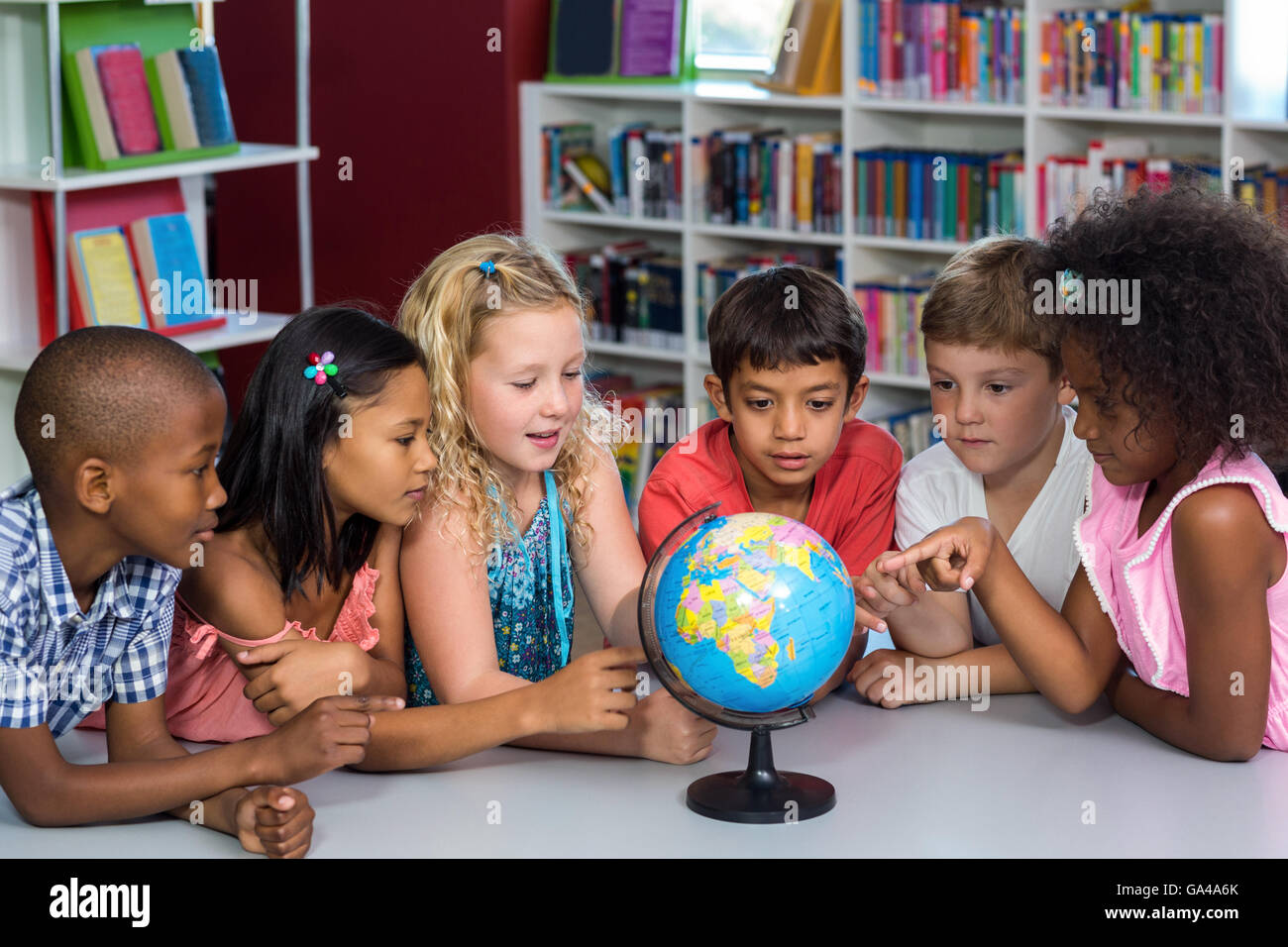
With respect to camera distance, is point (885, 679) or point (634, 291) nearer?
point (885, 679)

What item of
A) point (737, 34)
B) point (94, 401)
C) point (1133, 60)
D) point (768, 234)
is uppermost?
point (737, 34)

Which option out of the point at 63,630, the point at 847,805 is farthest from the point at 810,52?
the point at 63,630

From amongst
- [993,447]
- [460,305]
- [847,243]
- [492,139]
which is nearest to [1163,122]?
[847,243]

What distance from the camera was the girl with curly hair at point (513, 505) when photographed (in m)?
2.20

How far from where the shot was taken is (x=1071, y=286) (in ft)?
6.80

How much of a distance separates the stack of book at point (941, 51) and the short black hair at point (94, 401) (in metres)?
4.07

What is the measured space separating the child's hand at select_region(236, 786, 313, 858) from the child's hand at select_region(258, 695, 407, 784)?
0.06 meters

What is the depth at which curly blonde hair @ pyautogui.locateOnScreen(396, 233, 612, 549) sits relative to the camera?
2.30m

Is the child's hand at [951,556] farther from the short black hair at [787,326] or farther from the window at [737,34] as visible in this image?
the window at [737,34]

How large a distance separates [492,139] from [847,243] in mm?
1533

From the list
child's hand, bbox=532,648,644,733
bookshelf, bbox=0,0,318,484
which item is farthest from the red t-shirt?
bookshelf, bbox=0,0,318,484

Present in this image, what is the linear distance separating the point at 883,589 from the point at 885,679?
0.28 metres

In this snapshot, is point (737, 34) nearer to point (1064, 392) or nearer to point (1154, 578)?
point (1064, 392)

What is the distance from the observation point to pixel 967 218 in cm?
551
